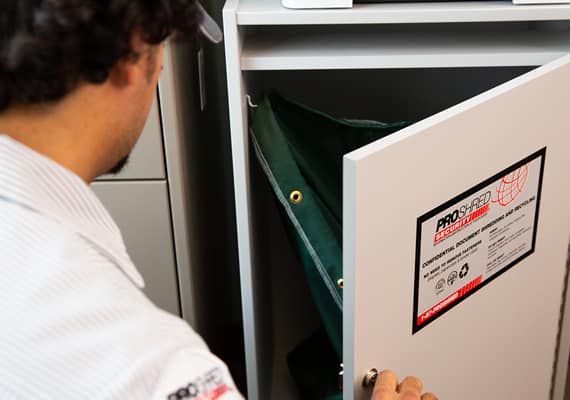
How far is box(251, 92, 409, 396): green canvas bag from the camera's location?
1.04 meters

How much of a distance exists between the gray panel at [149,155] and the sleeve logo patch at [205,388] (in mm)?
508

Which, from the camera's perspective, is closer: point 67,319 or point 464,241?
point 67,319

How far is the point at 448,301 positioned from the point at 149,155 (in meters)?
0.42

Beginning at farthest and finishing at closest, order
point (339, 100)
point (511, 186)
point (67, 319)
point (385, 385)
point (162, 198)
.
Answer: point (339, 100) < point (162, 198) < point (511, 186) < point (385, 385) < point (67, 319)

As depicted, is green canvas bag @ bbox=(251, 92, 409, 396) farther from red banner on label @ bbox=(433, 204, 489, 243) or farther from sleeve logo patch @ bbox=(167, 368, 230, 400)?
sleeve logo patch @ bbox=(167, 368, 230, 400)

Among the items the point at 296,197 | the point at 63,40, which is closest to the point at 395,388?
the point at 296,197

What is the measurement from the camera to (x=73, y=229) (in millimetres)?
601

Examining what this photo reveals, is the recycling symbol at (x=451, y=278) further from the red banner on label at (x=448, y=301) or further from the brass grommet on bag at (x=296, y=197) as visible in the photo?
the brass grommet on bag at (x=296, y=197)

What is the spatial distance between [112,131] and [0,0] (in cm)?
14

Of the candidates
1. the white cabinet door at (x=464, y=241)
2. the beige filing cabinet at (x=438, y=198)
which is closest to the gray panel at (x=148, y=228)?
the beige filing cabinet at (x=438, y=198)

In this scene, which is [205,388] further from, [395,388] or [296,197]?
[296,197]

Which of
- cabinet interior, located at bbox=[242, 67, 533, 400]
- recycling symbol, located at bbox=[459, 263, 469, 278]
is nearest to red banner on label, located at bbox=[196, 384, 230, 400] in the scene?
recycling symbol, located at bbox=[459, 263, 469, 278]

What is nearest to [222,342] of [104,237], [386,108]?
[386,108]

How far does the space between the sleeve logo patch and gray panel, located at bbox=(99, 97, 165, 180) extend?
20.0 inches
